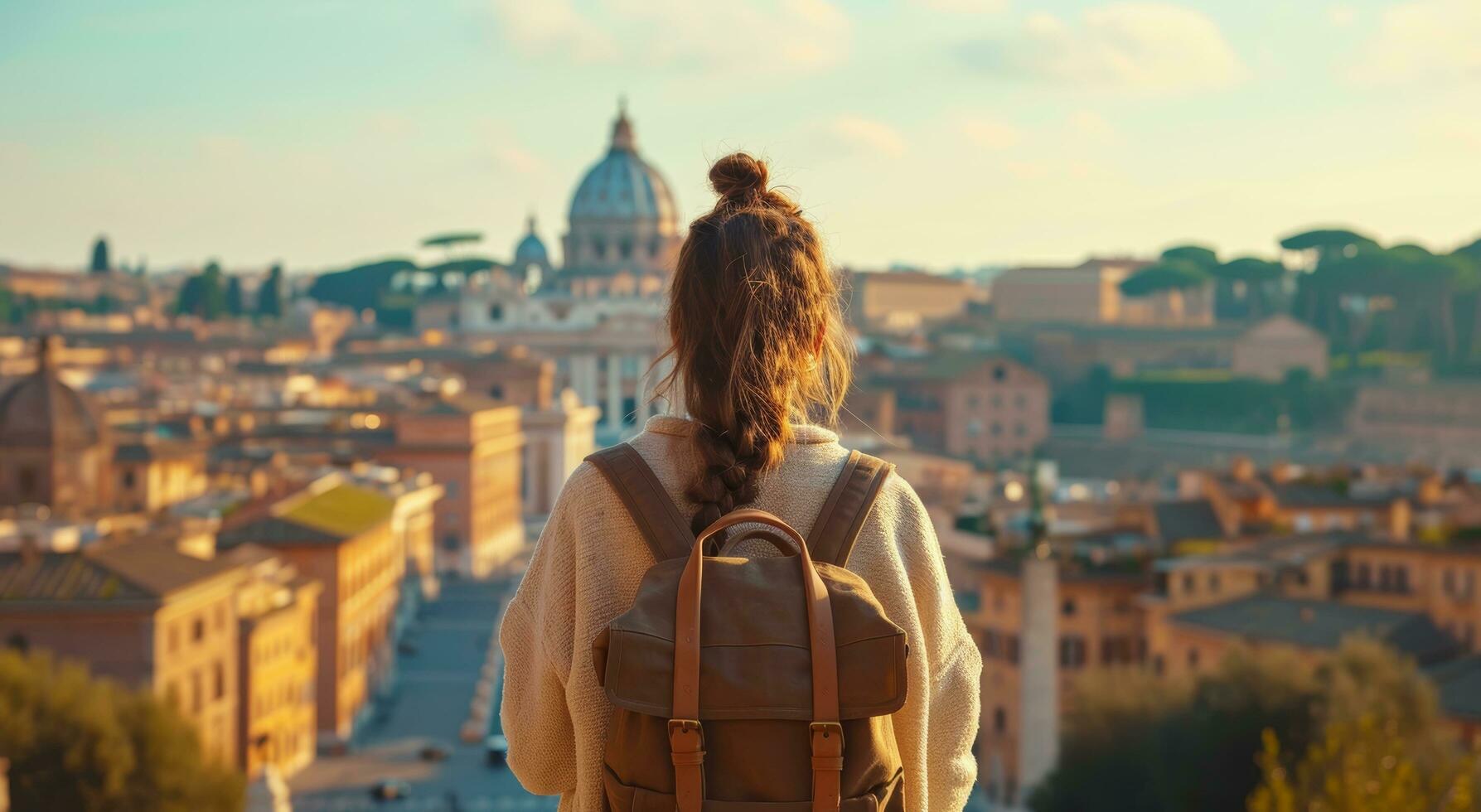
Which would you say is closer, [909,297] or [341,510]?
[341,510]

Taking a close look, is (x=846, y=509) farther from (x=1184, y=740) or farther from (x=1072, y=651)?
(x=1072, y=651)

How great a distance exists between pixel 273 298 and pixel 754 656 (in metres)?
67.8

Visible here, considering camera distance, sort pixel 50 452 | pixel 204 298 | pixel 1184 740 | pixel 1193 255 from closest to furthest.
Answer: pixel 1184 740, pixel 50 452, pixel 1193 255, pixel 204 298

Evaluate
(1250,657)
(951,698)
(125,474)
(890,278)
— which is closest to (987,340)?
(890,278)

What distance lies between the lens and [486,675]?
70.6 feet

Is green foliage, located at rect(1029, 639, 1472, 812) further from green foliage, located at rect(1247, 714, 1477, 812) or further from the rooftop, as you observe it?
green foliage, located at rect(1247, 714, 1477, 812)

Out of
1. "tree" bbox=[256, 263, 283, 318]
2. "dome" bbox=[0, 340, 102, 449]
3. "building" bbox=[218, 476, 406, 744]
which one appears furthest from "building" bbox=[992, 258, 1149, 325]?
"building" bbox=[218, 476, 406, 744]

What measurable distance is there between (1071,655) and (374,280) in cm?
6016

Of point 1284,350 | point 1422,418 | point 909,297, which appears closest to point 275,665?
point 1422,418

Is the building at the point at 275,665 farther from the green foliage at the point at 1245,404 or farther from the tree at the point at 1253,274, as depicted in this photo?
the tree at the point at 1253,274

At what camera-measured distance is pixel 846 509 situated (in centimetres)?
158

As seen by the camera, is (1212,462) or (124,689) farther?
(1212,462)

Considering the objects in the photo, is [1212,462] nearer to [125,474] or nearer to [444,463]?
[444,463]


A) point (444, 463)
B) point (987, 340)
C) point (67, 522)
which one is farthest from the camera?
point (987, 340)
